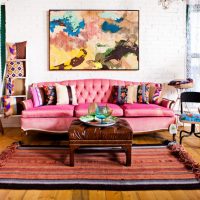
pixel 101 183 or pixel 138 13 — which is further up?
pixel 138 13

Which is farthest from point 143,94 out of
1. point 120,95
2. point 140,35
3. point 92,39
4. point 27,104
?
point 27,104

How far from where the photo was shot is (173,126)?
3.71 meters

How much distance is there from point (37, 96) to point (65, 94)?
48cm

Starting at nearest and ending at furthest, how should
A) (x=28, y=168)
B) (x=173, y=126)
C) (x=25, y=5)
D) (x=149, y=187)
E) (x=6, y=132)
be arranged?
1. (x=149, y=187)
2. (x=28, y=168)
3. (x=173, y=126)
4. (x=6, y=132)
5. (x=25, y=5)

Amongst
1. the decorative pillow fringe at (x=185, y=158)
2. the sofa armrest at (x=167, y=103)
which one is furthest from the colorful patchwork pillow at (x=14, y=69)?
the decorative pillow fringe at (x=185, y=158)

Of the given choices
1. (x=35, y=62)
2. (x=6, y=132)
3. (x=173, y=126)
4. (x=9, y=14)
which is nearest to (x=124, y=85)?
(x=173, y=126)

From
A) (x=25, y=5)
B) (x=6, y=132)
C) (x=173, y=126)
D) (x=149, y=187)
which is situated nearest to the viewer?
(x=149, y=187)

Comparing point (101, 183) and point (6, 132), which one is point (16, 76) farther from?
point (101, 183)

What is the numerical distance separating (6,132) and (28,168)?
1905mm

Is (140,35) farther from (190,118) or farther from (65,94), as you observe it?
(190,118)

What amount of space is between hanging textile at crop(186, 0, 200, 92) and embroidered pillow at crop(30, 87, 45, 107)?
9.32ft

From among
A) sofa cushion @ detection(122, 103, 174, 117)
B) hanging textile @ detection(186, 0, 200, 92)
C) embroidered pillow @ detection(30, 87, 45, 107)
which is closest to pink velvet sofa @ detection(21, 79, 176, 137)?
sofa cushion @ detection(122, 103, 174, 117)

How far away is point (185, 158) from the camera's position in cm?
304

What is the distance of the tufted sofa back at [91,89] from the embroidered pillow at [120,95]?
0.65 ft
